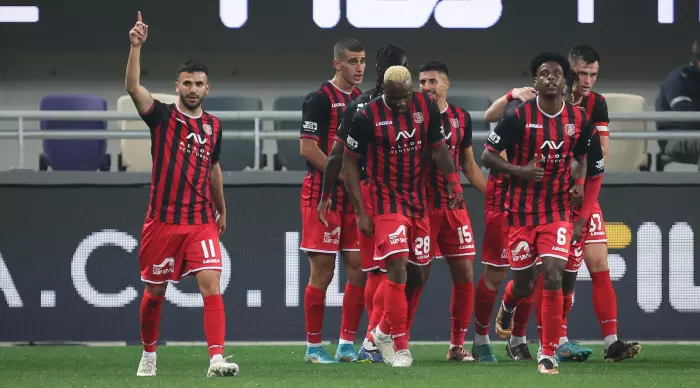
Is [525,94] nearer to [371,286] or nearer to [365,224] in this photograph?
[365,224]

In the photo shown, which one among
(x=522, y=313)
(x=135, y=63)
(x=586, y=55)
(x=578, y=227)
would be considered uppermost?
(x=586, y=55)

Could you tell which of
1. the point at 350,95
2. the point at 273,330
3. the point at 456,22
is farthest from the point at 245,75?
the point at 350,95

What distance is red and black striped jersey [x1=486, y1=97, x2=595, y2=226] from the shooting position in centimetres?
863

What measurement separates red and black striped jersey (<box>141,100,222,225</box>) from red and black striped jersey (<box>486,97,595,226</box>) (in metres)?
1.89

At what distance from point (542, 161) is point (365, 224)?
1215 mm

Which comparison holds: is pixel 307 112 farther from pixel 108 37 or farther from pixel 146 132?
pixel 108 37

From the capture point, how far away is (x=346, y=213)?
9.70 metres

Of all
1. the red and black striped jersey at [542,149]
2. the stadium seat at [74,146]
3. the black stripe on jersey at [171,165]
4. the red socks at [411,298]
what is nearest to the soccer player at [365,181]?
the red socks at [411,298]

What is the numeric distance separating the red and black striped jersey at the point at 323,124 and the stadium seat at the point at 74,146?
12.6ft

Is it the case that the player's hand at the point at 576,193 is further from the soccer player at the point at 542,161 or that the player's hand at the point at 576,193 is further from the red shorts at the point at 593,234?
the red shorts at the point at 593,234

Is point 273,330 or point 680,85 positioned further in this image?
point 680,85

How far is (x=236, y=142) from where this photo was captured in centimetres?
1315

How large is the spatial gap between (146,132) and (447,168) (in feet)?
12.4

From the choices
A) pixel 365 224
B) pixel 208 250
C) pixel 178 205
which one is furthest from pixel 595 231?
pixel 178 205
